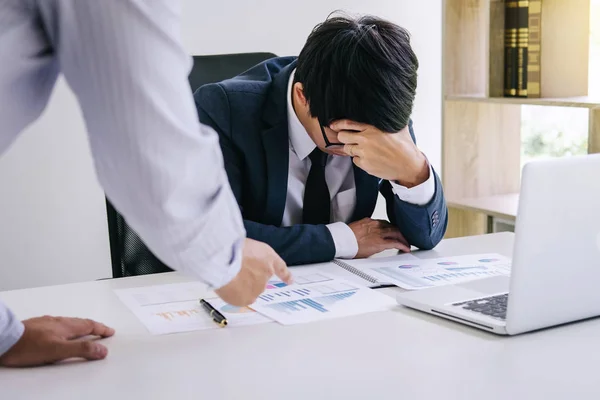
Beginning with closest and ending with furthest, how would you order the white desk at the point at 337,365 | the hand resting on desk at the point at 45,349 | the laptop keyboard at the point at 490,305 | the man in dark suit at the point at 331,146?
the white desk at the point at 337,365 → the hand resting on desk at the point at 45,349 → the laptop keyboard at the point at 490,305 → the man in dark suit at the point at 331,146

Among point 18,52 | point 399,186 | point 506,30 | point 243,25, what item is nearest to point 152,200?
point 18,52

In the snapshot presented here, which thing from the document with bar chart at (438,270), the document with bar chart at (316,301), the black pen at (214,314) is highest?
the black pen at (214,314)

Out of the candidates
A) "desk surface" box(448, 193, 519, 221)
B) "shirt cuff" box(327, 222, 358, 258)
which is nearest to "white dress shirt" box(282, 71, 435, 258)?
"shirt cuff" box(327, 222, 358, 258)

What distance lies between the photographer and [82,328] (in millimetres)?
1224

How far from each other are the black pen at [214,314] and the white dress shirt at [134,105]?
1.79ft

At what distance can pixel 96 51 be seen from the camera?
25.4 inches

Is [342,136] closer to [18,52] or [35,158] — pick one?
[18,52]

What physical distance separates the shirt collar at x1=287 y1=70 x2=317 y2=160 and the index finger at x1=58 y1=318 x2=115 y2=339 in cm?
74

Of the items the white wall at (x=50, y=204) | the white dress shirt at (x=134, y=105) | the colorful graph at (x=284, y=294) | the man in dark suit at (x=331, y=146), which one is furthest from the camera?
the white wall at (x=50, y=204)

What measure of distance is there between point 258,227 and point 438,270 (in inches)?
15.6

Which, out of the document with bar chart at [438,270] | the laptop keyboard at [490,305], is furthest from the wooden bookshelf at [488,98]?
the laptop keyboard at [490,305]

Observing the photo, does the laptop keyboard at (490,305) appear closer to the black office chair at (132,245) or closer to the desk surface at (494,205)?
the black office chair at (132,245)

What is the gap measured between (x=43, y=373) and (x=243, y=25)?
2.40 m

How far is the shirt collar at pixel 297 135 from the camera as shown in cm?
185
